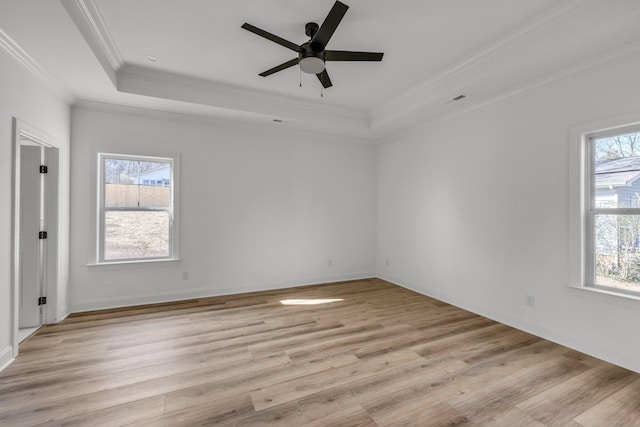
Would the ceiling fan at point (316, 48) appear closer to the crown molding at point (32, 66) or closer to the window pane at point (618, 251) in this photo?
the crown molding at point (32, 66)

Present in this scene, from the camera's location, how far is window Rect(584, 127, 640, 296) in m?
2.67

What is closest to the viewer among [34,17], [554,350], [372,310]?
[34,17]

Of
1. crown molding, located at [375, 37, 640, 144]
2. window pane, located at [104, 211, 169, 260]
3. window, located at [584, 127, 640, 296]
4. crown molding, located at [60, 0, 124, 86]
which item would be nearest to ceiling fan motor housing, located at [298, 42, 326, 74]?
crown molding, located at [60, 0, 124, 86]

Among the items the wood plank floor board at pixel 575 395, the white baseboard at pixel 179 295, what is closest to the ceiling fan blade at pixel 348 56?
the wood plank floor board at pixel 575 395

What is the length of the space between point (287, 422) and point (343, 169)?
4.43 m

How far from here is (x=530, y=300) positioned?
335 cm

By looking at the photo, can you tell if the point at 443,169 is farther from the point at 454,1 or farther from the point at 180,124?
the point at 180,124

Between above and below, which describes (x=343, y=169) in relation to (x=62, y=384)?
above

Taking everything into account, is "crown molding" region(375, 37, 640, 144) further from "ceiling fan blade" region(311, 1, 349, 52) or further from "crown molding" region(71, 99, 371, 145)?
"ceiling fan blade" region(311, 1, 349, 52)

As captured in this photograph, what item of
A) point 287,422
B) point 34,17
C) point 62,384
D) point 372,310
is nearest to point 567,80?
point 372,310

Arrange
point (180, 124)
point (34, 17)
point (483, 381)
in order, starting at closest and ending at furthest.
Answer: point (34, 17) < point (483, 381) < point (180, 124)

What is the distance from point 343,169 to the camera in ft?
18.7

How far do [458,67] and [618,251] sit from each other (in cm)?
245

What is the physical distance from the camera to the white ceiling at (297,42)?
242 centimetres
